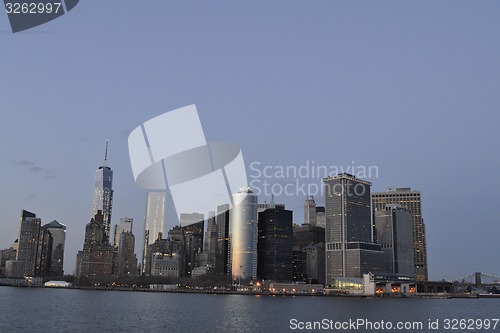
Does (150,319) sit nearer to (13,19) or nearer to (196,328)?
(196,328)

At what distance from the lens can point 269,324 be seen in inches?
2672

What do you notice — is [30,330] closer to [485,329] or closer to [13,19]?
[13,19]

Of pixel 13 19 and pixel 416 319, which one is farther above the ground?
pixel 13 19

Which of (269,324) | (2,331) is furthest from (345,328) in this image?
(2,331)

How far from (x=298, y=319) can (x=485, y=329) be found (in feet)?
80.3

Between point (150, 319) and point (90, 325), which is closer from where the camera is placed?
point (90, 325)

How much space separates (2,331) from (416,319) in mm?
56699

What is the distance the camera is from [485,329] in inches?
2566

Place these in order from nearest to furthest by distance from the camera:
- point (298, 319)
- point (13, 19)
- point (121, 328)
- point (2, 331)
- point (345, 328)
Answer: point (13, 19) < point (2, 331) < point (121, 328) < point (345, 328) < point (298, 319)

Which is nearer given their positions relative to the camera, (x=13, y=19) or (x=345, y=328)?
(x=13, y=19)

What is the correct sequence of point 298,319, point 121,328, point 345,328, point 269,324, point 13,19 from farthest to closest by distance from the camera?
point 298,319 < point 269,324 < point 345,328 < point 121,328 < point 13,19

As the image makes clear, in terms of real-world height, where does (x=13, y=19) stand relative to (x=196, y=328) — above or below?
above

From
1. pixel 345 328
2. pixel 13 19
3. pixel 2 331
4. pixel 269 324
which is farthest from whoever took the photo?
pixel 269 324

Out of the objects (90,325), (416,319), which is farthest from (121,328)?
(416,319)
